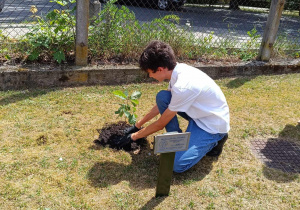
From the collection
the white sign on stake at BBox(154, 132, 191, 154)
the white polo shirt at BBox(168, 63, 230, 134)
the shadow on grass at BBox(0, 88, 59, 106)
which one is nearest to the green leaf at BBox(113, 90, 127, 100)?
the white polo shirt at BBox(168, 63, 230, 134)

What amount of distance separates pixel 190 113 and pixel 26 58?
274 cm

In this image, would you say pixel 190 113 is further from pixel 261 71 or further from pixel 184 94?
pixel 261 71

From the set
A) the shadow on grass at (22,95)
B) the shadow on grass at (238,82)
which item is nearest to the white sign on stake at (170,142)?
the shadow on grass at (22,95)

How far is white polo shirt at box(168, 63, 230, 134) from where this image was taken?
2.53 m

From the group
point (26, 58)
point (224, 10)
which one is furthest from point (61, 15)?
point (224, 10)

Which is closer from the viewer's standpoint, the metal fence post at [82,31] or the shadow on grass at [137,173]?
the shadow on grass at [137,173]

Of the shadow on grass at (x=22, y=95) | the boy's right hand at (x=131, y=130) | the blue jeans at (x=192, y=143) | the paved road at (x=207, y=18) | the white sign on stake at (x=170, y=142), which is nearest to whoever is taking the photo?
the white sign on stake at (x=170, y=142)

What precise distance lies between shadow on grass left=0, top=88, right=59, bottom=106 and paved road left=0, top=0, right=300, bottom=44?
331 centimetres

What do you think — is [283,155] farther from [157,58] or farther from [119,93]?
[119,93]

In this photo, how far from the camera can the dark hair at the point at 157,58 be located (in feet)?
8.48

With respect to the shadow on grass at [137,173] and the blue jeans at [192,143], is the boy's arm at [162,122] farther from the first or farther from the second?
the shadow on grass at [137,173]

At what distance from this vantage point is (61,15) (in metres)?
4.27

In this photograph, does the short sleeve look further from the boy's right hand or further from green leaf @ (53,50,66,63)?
green leaf @ (53,50,66,63)

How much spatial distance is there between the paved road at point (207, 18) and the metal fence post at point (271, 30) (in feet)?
1.97
